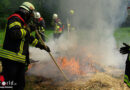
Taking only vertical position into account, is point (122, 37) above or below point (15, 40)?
above

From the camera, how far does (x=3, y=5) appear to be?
20.9 metres

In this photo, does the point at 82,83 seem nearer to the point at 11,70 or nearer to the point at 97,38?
the point at 11,70

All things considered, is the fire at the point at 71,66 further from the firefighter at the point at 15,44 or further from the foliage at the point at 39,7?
the foliage at the point at 39,7

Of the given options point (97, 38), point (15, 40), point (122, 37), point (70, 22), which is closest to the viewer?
point (15, 40)

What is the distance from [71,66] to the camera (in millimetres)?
5230

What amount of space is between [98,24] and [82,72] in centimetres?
366

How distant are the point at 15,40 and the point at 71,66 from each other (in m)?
2.87

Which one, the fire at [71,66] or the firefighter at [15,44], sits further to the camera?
the fire at [71,66]

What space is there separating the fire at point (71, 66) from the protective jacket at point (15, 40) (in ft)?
7.72

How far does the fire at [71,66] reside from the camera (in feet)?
15.9

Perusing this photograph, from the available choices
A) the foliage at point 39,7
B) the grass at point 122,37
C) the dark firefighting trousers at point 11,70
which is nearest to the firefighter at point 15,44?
the dark firefighting trousers at point 11,70

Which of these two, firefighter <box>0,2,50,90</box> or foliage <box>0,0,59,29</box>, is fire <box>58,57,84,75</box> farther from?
foliage <box>0,0,59,29</box>

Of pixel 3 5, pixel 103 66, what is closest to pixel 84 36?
pixel 103 66

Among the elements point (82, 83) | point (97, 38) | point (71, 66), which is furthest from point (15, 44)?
point (97, 38)
